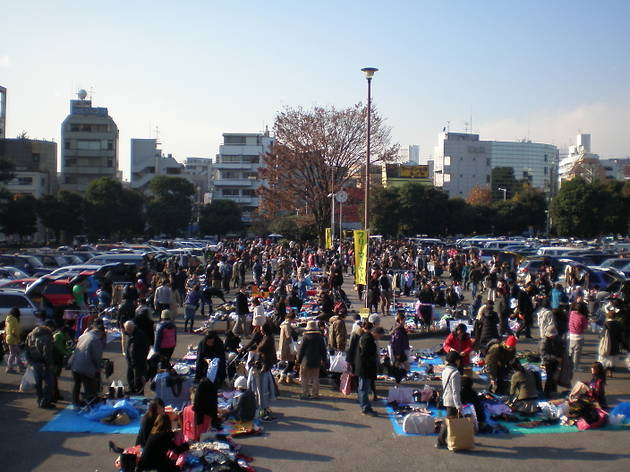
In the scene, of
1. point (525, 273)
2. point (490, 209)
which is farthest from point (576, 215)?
point (525, 273)

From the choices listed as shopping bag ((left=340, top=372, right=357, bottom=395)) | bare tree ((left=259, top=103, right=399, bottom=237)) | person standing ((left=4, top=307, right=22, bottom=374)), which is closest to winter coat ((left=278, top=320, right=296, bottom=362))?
shopping bag ((left=340, top=372, right=357, bottom=395))

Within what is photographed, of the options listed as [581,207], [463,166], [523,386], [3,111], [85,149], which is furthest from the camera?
[463,166]

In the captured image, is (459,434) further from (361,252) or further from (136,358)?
(361,252)

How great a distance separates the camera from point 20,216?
52219 mm

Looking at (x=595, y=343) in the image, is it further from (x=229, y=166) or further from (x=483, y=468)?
(x=229, y=166)

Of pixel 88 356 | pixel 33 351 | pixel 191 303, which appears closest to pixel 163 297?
pixel 191 303

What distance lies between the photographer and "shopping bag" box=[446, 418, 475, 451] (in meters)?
8.51

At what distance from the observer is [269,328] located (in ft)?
35.0

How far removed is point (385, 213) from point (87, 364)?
59268 mm

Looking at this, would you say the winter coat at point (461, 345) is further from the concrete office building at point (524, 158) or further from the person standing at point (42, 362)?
the concrete office building at point (524, 158)

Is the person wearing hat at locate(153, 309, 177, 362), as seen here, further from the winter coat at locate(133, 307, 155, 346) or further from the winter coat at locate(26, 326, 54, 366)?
the winter coat at locate(26, 326, 54, 366)

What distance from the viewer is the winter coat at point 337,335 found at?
13.2 metres

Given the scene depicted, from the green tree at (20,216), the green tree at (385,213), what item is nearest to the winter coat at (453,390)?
the green tree at (20,216)

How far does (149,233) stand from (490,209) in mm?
40191
